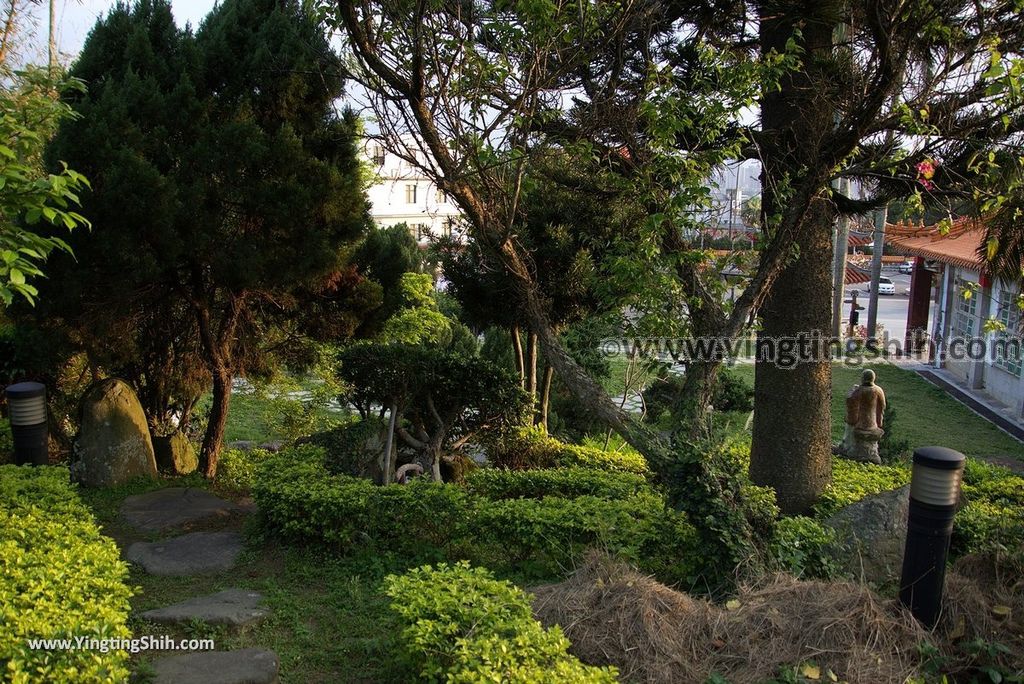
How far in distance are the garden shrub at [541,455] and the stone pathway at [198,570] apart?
2.93 metres

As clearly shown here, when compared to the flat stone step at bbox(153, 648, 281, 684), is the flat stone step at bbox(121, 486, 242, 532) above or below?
below

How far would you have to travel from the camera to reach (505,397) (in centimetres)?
834

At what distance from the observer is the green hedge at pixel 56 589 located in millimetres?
3217

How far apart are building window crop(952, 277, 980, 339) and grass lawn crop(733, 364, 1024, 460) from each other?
1548 millimetres

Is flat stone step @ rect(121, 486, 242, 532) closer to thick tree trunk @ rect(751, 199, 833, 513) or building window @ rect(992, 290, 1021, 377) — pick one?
thick tree trunk @ rect(751, 199, 833, 513)

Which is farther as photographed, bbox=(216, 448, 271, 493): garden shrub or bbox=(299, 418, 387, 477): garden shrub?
bbox=(216, 448, 271, 493): garden shrub

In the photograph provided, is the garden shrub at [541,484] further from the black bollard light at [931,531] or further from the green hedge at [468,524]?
the black bollard light at [931,531]

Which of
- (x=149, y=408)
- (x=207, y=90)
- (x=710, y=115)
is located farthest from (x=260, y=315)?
(x=710, y=115)

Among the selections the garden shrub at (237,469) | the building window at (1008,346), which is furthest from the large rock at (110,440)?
the building window at (1008,346)

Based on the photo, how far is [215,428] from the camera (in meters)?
8.41

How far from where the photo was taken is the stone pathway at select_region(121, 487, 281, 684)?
382 cm

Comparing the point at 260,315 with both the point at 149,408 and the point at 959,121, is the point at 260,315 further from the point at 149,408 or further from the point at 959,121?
the point at 959,121

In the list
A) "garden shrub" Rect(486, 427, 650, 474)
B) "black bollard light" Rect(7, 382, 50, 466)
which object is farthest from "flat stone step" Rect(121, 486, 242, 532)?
"garden shrub" Rect(486, 427, 650, 474)

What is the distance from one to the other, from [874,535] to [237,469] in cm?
608
